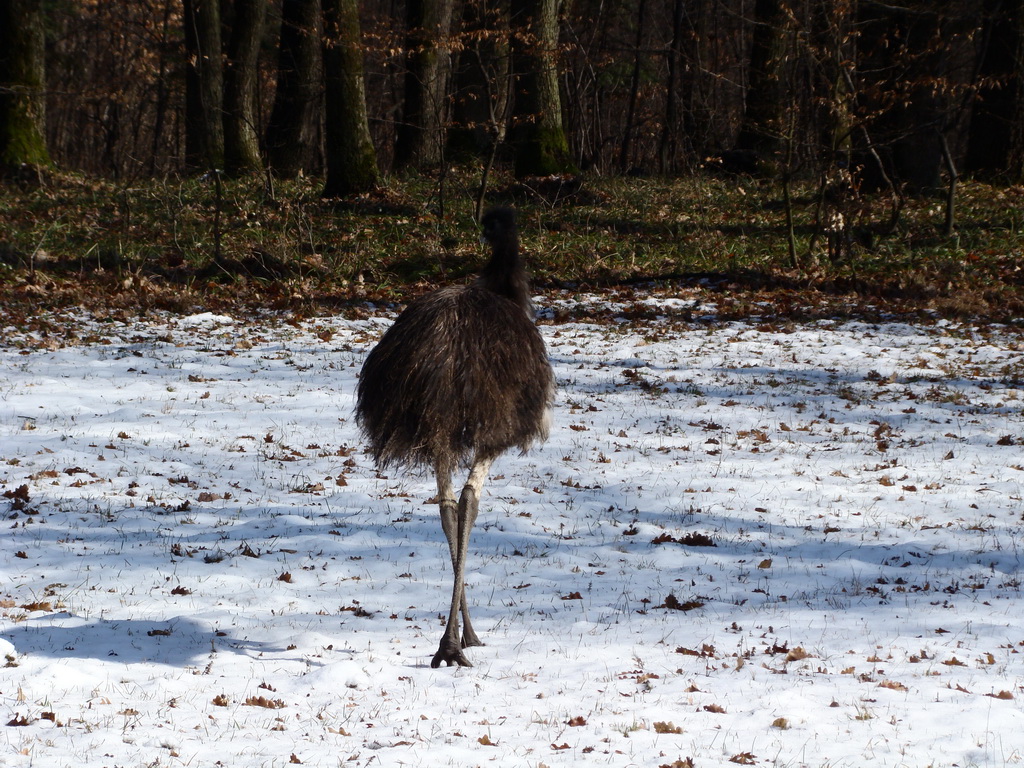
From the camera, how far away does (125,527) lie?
7547 millimetres

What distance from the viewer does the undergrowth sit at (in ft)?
52.7

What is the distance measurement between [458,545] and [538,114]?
1731 centimetres

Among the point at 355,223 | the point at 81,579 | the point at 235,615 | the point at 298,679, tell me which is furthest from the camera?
the point at 355,223

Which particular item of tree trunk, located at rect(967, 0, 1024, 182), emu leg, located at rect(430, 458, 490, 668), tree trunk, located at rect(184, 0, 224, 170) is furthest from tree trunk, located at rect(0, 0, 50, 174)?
tree trunk, located at rect(967, 0, 1024, 182)

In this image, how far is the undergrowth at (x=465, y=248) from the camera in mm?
16062

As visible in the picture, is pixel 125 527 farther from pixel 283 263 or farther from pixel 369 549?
pixel 283 263

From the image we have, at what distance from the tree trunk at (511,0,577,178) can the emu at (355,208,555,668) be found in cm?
1660

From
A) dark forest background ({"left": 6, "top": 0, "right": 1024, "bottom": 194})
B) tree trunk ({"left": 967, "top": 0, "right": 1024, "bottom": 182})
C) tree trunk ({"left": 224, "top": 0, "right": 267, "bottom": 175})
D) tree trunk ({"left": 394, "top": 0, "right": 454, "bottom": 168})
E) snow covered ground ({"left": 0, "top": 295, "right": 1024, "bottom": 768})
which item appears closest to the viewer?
snow covered ground ({"left": 0, "top": 295, "right": 1024, "bottom": 768})

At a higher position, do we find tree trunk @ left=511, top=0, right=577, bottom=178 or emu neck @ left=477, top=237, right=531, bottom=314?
tree trunk @ left=511, top=0, right=577, bottom=178

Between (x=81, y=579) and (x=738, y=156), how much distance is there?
70.4 ft

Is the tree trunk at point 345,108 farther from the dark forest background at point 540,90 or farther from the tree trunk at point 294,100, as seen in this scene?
the tree trunk at point 294,100

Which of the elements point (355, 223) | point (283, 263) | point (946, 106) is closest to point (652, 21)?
point (946, 106)

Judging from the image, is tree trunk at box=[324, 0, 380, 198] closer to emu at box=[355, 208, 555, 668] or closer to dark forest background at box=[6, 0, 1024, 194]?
dark forest background at box=[6, 0, 1024, 194]

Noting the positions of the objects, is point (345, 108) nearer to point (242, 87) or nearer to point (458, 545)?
point (242, 87)
